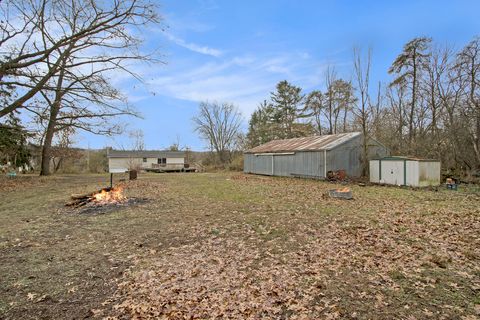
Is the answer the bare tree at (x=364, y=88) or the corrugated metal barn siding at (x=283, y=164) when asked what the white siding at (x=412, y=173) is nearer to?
the bare tree at (x=364, y=88)

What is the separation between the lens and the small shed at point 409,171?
1392cm

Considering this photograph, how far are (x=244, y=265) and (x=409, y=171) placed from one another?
13.3 metres

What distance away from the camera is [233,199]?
10.5 metres

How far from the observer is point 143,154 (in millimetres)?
43938

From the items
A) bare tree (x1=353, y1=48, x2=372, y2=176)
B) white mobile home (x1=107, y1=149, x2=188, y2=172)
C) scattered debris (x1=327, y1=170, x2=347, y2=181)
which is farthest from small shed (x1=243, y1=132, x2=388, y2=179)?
white mobile home (x1=107, y1=149, x2=188, y2=172)

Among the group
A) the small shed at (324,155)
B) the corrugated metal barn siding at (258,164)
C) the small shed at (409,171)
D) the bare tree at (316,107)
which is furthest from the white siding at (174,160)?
the small shed at (409,171)

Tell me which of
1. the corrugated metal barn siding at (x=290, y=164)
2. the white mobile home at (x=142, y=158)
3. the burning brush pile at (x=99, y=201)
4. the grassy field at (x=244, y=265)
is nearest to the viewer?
the grassy field at (x=244, y=265)

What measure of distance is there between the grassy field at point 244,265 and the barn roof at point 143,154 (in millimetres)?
36084

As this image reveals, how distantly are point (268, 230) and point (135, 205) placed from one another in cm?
523

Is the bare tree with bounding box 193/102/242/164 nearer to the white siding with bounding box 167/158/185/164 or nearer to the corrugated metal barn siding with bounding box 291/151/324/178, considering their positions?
the white siding with bounding box 167/158/185/164

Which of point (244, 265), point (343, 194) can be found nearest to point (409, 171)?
point (343, 194)

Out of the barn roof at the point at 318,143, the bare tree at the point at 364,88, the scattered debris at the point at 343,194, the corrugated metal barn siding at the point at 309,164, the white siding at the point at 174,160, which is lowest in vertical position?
the scattered debris at the point at 343,194

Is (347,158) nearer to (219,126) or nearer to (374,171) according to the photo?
(374,171)

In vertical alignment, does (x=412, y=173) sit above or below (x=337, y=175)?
above
